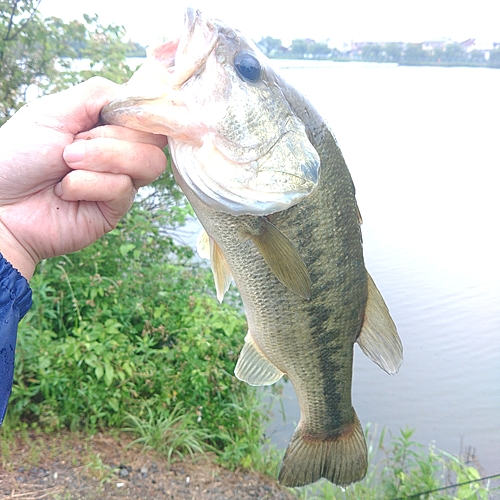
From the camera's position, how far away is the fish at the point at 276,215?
1.16 meters

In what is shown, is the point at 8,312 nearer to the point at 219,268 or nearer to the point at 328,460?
the point at 219,268

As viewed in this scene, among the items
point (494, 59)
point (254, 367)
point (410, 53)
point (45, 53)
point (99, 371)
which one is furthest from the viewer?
point (494, 59)

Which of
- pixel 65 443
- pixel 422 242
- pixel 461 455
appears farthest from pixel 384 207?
pixel 65 443

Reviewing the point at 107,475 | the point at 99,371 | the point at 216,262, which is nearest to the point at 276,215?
the point at 216,262

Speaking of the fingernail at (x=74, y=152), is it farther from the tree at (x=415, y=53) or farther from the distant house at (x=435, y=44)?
the distant house at (x=435, y=44)

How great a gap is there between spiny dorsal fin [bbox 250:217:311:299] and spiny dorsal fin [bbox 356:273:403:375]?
322 millimetres

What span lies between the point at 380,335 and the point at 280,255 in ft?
1.60

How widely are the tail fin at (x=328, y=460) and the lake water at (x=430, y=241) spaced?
1.08 metres

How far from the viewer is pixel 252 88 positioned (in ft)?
4.07

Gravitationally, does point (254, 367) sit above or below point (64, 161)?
below

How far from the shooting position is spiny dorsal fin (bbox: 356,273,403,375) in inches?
61.9

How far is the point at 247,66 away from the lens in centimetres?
122

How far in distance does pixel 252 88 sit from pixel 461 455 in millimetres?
3179

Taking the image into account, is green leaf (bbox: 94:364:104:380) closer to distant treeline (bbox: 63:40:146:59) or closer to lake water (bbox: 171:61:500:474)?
lake water (bbox: 171:61:500:474)
